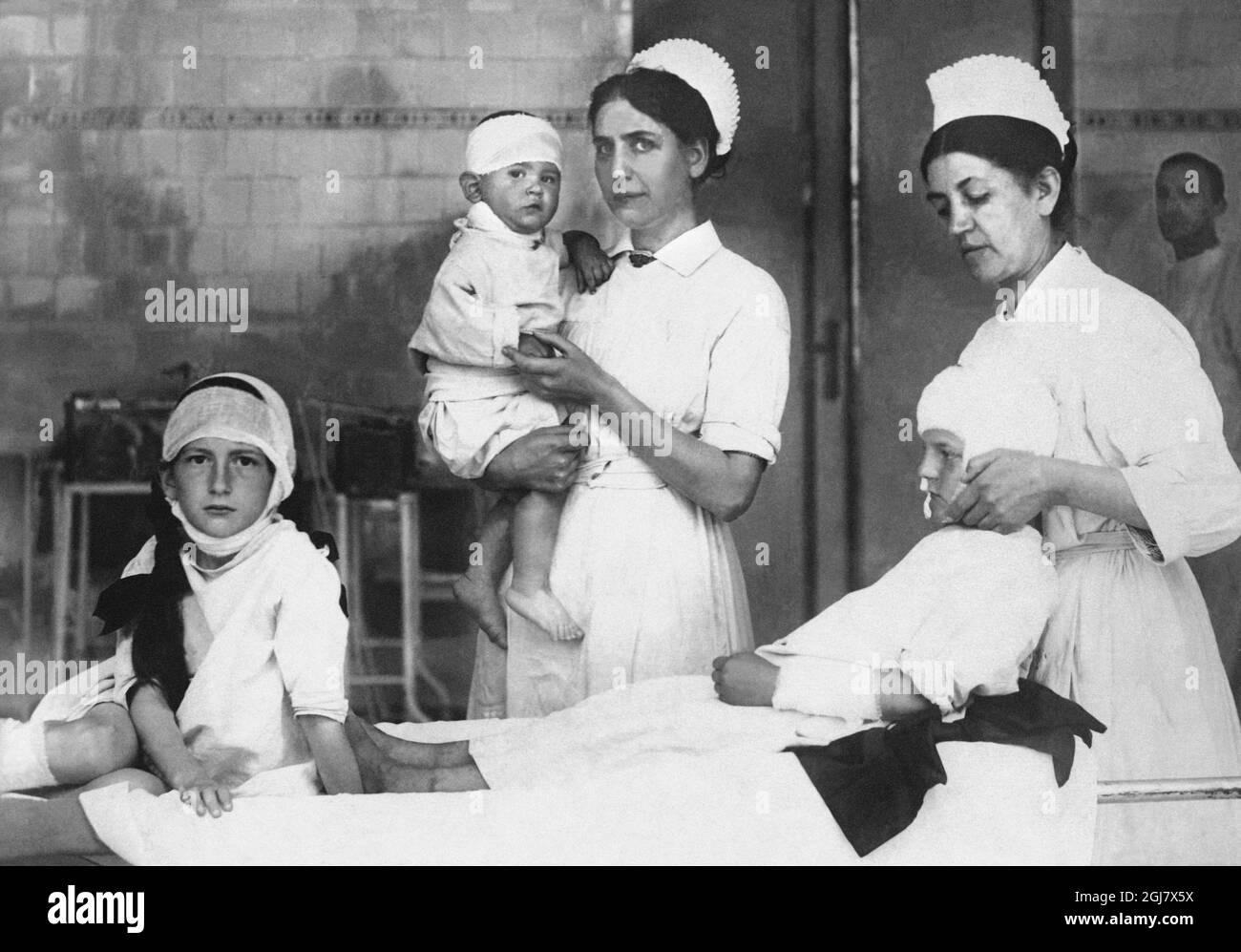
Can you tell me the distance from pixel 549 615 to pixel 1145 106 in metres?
2.21

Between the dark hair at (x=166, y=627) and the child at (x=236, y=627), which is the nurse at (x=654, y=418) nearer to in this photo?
the child at (x=236, y=627)

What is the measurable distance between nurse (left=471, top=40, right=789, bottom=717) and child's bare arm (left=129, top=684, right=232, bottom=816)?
77 centimetres

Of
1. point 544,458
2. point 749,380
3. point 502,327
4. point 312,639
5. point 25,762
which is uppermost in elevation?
point 502,327

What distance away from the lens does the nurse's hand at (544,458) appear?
4691mm

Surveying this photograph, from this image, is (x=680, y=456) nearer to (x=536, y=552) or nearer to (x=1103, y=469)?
(x=536, y=552)

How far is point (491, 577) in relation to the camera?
190 inches

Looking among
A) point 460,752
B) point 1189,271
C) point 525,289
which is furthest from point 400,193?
point 1189,271

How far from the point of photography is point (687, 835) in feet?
14.7

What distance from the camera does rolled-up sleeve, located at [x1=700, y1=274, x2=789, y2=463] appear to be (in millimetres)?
4703

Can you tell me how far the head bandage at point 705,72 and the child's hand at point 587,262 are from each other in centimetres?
43

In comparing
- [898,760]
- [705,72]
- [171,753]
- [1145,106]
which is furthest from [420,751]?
[1145,106]

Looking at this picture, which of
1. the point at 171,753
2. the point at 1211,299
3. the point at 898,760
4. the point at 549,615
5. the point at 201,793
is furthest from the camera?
the point at 1211,299

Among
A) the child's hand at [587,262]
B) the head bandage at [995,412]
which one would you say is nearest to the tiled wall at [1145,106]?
the head bandage at [995,412]
